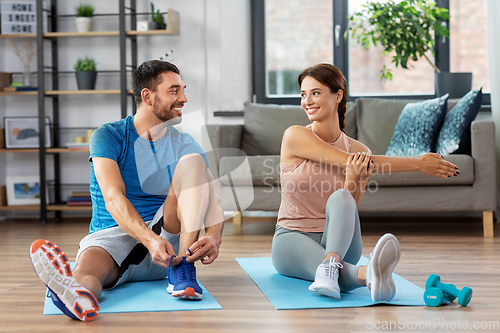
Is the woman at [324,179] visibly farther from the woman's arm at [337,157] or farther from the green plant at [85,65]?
the green plant at [85,65]

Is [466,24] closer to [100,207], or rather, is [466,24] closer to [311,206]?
[311,206]

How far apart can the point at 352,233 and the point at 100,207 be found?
86 cm

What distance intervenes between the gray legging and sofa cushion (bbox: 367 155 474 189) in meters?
1.21

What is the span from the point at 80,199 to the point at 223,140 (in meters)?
1.24

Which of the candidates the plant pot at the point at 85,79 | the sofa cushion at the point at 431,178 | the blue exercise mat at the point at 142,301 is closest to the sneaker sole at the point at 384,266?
the blue exercise mat at the point at 142,301

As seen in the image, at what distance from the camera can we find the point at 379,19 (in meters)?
3.42

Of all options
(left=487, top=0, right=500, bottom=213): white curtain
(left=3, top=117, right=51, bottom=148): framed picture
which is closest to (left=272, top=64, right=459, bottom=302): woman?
(left=487, top=0, right=500, bottom=213): white curtain

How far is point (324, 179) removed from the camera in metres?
1.81

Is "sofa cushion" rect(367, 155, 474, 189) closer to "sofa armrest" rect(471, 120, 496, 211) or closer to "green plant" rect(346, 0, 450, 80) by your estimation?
"sofa armrest" rect(471, 120, 496, 211)

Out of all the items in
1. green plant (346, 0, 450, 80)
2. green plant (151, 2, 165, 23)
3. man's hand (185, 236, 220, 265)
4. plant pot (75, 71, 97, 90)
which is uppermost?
green plant (151, 2, 165, 23)

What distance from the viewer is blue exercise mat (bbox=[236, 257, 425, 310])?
1552mm

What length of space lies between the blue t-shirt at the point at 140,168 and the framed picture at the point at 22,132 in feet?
7.91

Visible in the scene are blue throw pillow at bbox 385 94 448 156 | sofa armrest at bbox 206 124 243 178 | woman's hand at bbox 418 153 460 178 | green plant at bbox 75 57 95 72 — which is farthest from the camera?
green plant at bbox 75 57 95 72

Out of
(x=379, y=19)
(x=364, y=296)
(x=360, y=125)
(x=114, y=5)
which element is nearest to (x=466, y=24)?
(x=379, y=19)
